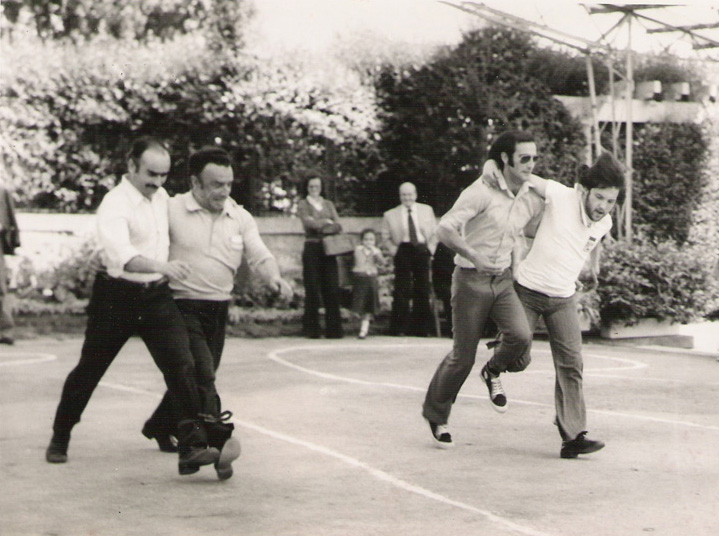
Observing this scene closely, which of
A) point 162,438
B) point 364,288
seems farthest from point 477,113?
point 162,438

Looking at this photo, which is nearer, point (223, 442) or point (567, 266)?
point (223, 442)

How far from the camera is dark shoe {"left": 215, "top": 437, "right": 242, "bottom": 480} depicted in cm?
607

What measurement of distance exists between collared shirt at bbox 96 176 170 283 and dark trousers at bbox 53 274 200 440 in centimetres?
10

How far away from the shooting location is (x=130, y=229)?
6215 mm

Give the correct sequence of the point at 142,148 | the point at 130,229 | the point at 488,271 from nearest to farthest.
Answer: the point at 130,229 < the point at 142,148 < the point at 488,271

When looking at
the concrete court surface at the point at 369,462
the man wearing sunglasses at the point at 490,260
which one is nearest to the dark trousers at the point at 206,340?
the concrete court surface at the point at 369,462

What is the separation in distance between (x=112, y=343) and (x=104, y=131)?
11.1 metres

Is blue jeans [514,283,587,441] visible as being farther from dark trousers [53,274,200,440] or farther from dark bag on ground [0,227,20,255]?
dark bag on ground [0,227,20,255]

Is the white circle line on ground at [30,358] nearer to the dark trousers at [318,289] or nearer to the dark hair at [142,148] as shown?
the dark trousers at [318,289]

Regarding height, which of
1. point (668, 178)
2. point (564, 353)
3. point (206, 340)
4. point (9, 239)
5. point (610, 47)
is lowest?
point (564, 353)

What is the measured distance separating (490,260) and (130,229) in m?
2.01

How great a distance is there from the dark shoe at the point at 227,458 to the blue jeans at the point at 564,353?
1.81 meters

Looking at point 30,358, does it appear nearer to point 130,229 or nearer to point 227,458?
point 130,229

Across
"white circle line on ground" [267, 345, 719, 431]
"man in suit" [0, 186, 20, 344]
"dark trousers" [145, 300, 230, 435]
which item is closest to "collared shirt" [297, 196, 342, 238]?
"white circle line on ground" [267, 345, 719, 431]
